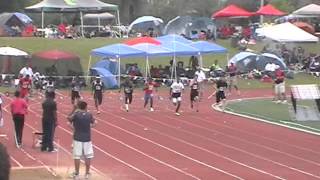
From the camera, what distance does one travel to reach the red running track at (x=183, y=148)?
14.8 metres

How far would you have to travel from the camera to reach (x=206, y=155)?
17172mm

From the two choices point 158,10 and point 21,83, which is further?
point 158,10

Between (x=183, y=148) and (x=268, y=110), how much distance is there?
1150 cm

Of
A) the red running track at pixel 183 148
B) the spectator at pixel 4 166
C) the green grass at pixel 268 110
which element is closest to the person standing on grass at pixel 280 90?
the green grass at pixel 268 110

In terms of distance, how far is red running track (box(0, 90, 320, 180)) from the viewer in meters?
14.8

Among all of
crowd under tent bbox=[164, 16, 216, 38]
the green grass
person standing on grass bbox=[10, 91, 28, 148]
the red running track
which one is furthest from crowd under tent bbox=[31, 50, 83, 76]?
person standing on grass bbox=[10, 91, 28, 148]

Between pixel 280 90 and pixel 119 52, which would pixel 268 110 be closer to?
pixel 280 90

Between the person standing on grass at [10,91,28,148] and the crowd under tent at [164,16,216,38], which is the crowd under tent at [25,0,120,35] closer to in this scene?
the crowd under tent at [164,16,216,38]

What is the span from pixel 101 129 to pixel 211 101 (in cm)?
1193

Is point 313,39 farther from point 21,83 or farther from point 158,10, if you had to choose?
point 158,10

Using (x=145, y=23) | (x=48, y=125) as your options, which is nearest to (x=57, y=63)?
(x=48, y=125)

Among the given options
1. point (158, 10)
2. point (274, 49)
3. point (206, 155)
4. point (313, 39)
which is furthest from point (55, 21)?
point (206, 155)

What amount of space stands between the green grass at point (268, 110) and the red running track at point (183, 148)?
101 cm

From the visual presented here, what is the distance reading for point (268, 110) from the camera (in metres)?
29.2
